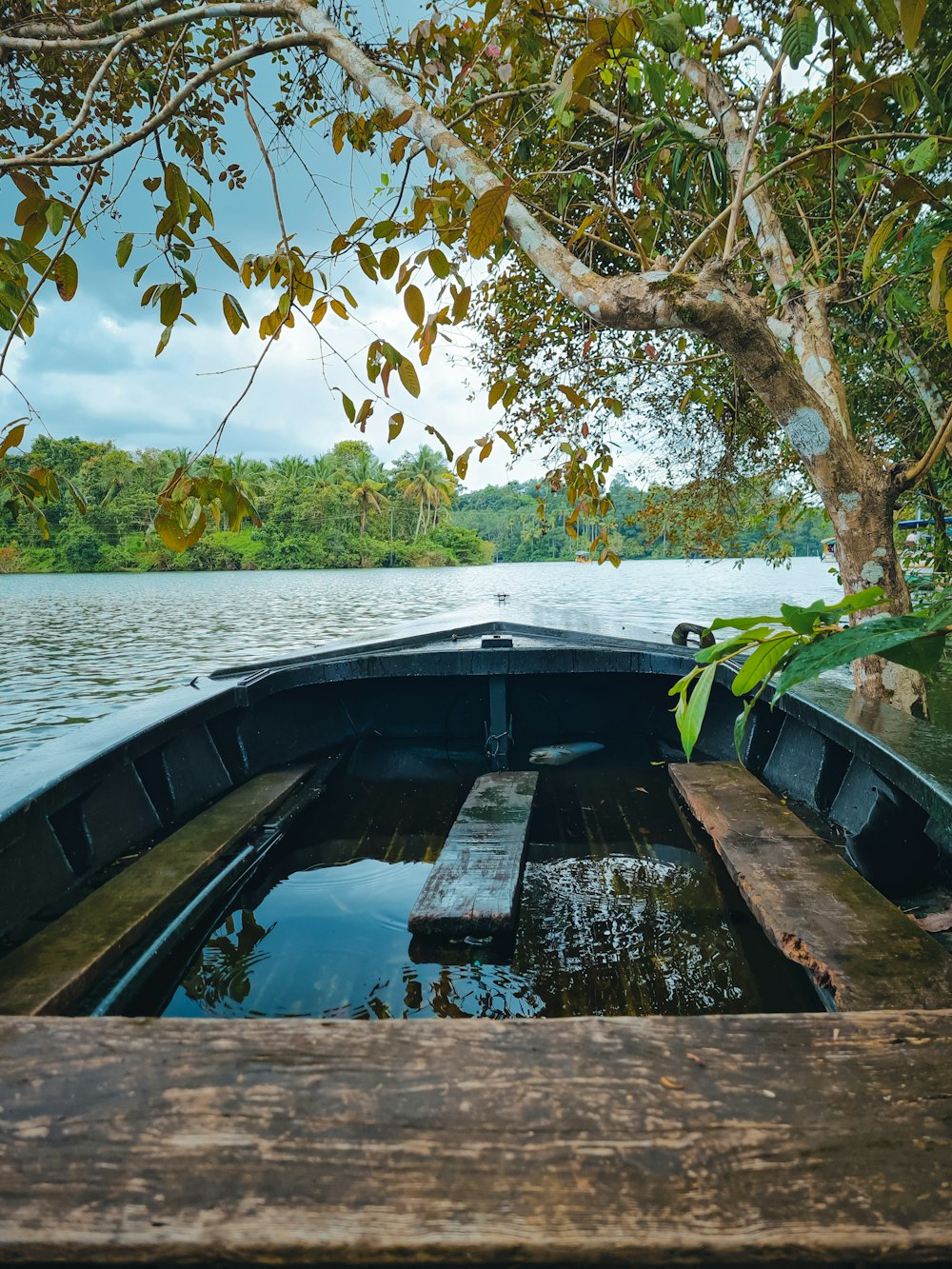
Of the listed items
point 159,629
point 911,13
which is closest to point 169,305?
point 911,13

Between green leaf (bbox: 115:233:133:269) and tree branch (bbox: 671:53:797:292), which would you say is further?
tree branch (bbox: 671:53:797:292)

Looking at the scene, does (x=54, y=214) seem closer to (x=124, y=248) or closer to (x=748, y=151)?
(x=124, y=248)

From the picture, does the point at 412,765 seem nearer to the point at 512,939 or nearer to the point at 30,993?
the point at 512,939

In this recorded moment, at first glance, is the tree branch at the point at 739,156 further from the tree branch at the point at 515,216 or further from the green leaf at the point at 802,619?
the green leaf at the point at 802,619

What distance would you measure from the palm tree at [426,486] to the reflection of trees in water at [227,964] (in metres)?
60.4

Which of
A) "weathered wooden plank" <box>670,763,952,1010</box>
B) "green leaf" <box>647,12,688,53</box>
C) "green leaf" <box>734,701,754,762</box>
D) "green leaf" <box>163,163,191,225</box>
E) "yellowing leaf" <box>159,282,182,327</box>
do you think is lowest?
"weathered wooden plank" <box>670,763,952,1010</box>

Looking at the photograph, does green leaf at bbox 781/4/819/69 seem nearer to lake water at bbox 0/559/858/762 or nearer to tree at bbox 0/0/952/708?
tree at bbox 0/0/952/708

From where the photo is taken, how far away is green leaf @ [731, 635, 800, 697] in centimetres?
79

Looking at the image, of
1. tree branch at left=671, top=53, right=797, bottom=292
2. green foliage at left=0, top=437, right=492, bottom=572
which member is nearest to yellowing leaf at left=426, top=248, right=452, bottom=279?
Answer: tree branch at left=671, top=53, right=797, bottom=292

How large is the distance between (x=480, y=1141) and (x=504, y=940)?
4.72 feet

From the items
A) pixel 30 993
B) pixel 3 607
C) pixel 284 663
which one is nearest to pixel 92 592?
pixel 3 607

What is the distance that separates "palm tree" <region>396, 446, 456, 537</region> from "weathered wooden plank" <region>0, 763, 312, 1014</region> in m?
59.9

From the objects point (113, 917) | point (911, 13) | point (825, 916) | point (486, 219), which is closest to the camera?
point (911, 13)

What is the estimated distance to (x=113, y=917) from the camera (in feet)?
6.95
